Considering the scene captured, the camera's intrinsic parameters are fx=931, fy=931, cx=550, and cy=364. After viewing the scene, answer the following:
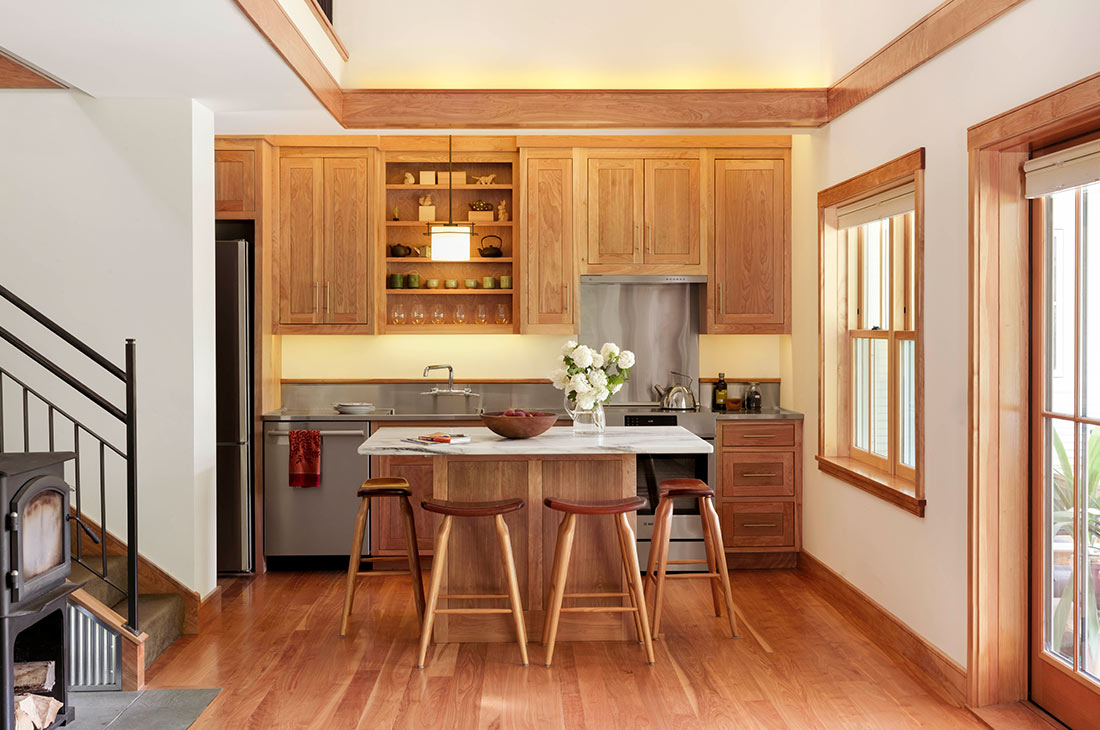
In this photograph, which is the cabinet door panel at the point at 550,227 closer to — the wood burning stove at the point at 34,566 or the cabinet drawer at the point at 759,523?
the cabinet drawer at the point at 759,523

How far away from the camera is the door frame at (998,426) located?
3.49 meters

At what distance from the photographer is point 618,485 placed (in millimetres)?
4367

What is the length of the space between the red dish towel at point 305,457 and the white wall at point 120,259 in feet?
3.70

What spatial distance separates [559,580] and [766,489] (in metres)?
2.21

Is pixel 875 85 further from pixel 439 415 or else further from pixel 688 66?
pixel 439 415

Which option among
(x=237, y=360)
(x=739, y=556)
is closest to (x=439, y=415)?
(x=237, y=360)

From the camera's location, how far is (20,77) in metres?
4.19

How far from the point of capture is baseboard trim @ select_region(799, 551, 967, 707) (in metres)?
3.71

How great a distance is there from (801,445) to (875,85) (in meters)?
2.27

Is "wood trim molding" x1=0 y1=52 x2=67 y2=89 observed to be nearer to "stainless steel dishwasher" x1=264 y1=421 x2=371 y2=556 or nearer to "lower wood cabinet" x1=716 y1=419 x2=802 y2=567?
"stainless steel dishwasher" x1=264 y1=421 x2=371 y2=556

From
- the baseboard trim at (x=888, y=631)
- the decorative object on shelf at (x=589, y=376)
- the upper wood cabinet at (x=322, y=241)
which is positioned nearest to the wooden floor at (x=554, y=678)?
the baseboard trim at (x=888, y=631)

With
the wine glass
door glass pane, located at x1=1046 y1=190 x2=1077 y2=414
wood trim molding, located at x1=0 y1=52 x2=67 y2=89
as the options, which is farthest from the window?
wood trim molding, located at x1=0 y1=52 x2=67 y2=89

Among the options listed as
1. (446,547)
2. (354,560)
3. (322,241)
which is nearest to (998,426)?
(446,547)

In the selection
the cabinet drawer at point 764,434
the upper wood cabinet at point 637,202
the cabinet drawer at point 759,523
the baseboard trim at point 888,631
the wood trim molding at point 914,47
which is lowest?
the baseboard trim at point 888,631
